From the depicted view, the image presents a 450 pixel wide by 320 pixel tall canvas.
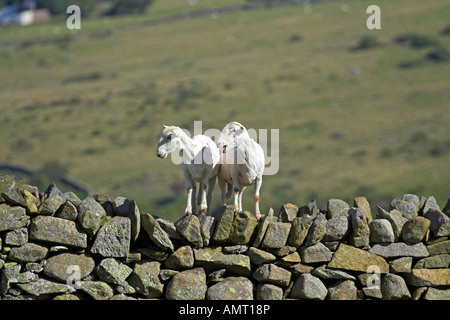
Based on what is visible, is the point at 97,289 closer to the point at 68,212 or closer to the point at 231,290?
the point at 68,212

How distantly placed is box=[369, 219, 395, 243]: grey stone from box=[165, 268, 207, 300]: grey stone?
2885mm

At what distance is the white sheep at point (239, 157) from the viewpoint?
482 inches

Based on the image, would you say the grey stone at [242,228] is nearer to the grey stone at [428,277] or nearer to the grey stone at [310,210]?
the grey stone at [310,210]

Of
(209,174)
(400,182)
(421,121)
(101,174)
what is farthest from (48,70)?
(209,174)

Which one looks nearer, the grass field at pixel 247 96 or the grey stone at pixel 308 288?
the grey stone at pixel 308 288

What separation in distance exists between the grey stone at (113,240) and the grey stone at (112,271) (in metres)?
0.11

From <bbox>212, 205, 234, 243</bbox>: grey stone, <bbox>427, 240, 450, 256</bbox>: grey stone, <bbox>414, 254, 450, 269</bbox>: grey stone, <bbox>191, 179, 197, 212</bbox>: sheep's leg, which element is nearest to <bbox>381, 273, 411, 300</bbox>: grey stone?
<bbox>414, 254, 450, 269</bbox>: grey stone

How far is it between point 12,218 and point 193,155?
3089mm

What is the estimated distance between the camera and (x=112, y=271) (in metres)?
11.3

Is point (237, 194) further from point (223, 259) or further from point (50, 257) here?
point (50, 257)

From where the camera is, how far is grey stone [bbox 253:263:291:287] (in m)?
11.6

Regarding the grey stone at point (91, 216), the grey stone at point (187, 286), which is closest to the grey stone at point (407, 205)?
the grey stone at point (187, 286)

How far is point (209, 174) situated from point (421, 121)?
200ft

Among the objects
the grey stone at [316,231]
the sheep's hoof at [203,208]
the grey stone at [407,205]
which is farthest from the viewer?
the grey stone at [407,205]
